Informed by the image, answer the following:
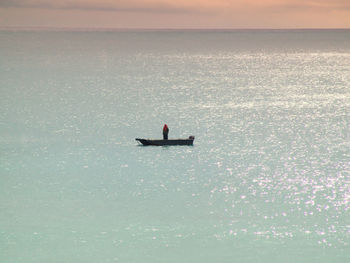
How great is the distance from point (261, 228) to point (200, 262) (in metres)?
4.99

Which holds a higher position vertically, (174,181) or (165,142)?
(165,142)

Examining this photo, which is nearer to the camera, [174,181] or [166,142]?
[174,181]

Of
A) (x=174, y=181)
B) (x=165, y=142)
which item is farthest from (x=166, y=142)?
(x=174, y=181)

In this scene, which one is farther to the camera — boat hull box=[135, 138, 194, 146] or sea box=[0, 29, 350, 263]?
boat hull box=[135, 138, 194, 146]

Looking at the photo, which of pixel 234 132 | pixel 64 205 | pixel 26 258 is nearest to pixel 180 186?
pixel 64 205

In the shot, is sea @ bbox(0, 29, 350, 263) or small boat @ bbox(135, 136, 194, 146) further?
small boat @ bbox(135, 136, 194, 146)

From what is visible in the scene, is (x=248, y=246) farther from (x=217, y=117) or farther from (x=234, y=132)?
(x=217, y=117)

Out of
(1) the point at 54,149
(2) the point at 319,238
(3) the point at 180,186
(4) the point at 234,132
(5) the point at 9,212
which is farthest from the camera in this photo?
(4) the point at 234,132

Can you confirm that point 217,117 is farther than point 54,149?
Yes

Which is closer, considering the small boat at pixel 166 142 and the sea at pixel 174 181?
the sea at pixel 174 181

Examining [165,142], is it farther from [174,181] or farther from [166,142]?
[174,181]

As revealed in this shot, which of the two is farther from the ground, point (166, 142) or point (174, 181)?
point (166, 142)

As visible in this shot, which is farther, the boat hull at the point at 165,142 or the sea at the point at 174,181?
the boat hull at the point at 165,142

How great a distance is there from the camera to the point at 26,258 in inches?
1147
